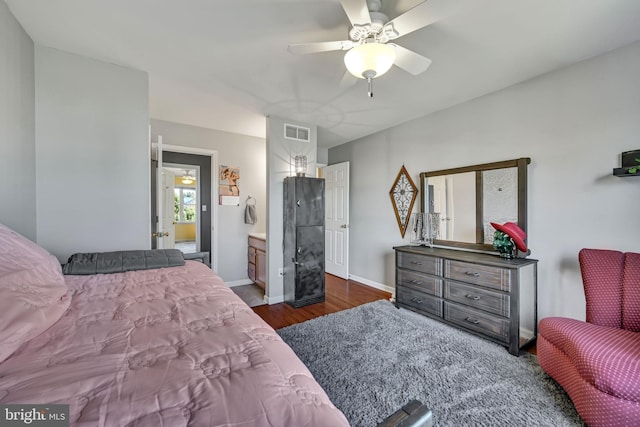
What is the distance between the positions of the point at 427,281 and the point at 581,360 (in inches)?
53.7

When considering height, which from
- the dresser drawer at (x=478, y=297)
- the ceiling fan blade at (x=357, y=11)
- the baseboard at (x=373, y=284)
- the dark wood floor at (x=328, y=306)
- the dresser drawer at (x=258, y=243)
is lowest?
the dark wood floor at (x=328, y=306)

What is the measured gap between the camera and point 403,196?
3.57m

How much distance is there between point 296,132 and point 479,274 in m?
2.75

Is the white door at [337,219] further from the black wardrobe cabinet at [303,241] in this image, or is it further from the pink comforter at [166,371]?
the pink comforter at [166,371]

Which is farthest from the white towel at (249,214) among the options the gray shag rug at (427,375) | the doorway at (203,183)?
the gray shag rug at (427,375)

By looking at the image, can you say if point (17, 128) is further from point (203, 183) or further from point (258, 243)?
point (258, 243)

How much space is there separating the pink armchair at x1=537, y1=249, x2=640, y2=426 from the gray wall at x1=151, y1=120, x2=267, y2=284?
11.9 feet

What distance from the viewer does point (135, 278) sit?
1639 mm

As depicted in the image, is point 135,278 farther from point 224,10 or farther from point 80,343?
point 224,10

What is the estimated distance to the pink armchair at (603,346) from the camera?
1.26 m

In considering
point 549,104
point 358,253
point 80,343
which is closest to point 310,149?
point 358,253

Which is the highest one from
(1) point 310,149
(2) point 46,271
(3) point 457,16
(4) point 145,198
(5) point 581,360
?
(3) point 457,16

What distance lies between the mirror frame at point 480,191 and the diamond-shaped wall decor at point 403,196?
164 mm

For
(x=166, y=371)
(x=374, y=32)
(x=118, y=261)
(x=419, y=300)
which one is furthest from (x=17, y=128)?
(x=419, y=300)
